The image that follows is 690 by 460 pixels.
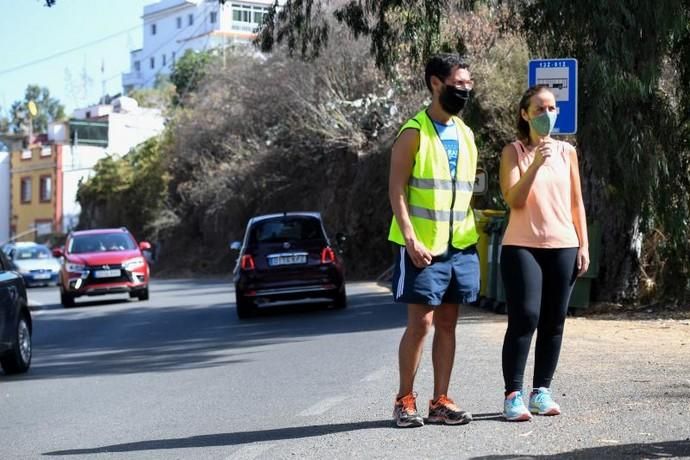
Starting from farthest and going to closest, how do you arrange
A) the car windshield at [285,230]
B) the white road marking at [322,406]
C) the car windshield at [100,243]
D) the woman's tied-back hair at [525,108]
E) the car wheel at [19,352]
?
the car windshield at [100,243]
the car windshield at [285,230]
the car wheel at [19,352]
the white road marking at [322,406]
the woman's tied-back hair at [525,108]

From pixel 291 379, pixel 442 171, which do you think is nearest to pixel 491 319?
pixel 291 379

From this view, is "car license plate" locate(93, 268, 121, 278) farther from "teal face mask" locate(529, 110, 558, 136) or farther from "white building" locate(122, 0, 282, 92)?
"white building" locate(122, 0, 282, 92)

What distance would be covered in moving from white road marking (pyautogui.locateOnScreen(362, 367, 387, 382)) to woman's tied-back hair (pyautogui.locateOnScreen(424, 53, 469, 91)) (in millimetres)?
3676

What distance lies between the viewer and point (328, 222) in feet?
126

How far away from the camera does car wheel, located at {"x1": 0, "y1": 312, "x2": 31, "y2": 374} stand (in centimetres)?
1202

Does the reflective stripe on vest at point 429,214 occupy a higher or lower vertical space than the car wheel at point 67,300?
higher

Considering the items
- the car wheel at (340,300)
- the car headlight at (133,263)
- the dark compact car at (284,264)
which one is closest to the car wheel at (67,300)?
the car headlight at (133,263)

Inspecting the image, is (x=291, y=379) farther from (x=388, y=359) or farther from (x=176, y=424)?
(x=176, y=424)

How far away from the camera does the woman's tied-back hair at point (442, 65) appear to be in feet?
22.7

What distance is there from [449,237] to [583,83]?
7877 mm

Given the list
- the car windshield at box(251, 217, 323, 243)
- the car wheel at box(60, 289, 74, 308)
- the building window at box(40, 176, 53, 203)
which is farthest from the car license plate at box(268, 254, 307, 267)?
the building window at box(40, 176, 53, 203)

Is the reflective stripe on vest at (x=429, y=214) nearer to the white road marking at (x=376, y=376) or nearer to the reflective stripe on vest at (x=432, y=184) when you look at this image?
the reflective stripe on vest at (x=432, y=184)

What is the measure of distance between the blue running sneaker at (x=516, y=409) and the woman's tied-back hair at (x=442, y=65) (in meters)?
1.92

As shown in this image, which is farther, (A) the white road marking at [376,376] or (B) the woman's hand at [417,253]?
(A) the white road marking at [376,376]
